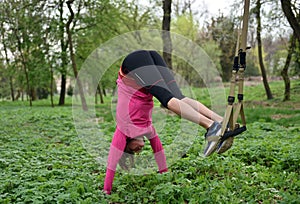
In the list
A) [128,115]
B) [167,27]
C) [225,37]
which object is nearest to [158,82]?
[128,115]

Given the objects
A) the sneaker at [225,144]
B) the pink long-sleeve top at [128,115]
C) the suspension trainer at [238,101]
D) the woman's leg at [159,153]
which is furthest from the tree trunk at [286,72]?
the sneaker at [225,144]

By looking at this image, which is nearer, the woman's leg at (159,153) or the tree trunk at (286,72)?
the woman's leg at (159,153)

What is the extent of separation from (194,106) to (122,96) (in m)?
0.92

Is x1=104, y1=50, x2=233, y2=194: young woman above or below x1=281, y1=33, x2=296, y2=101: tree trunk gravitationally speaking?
below

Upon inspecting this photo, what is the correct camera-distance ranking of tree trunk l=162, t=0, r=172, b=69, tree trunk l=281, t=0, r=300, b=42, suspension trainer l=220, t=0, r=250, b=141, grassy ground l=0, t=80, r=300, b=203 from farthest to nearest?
tree trunk l=162, t=0, r=172, b=69, tree trunk l=281, t=0, r=300, b=42, grassy ground l=0, t=80, r=300, b=203, suspension trainer l=220, t=0, r=250, b=141

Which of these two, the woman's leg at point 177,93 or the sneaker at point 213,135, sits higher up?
the woman's leg at point 177,93

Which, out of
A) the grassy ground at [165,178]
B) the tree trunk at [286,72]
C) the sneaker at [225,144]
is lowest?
the grassy ground at [165,178]

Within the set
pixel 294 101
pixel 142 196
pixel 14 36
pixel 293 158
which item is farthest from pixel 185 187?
pixel 14 36

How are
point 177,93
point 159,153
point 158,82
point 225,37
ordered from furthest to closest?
point 225,37, point 159,153, point 177,93, point 158,82

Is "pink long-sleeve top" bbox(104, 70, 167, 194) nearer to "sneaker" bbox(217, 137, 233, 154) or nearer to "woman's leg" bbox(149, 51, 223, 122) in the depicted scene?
"woman's leg" bbox(149, 51, 223, 122)

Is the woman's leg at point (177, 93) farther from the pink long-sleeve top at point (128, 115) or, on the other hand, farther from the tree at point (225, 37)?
the tree at point (225, 37)

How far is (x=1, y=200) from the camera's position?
3.71m

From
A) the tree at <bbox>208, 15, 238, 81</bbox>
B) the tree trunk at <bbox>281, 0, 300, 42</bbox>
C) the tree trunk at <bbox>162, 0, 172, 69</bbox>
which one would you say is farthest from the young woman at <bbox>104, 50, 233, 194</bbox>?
the tree at <bbox>208, 15, 238, 81</bbox>

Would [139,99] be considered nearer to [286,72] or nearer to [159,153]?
[159,153]
